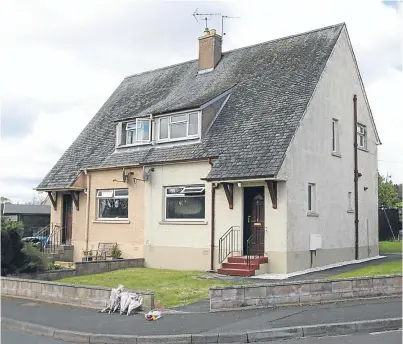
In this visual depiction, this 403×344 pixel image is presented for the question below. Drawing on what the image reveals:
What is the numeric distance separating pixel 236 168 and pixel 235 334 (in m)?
9.04

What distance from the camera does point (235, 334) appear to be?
952cm

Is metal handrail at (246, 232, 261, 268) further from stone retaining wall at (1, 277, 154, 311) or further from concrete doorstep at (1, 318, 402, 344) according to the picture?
concrete doorstep at (1, 318, 402, 344)

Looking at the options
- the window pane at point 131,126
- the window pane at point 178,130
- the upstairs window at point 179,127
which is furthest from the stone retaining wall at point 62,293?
the window pane at point 131,126

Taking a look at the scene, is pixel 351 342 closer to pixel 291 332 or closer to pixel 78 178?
pixel 291 332

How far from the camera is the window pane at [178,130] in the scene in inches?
836

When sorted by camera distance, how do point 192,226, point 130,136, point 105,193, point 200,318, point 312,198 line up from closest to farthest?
point 200,318, point 312,198, point 192,226, point 130,136, point 105,193

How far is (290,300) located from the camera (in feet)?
40.9

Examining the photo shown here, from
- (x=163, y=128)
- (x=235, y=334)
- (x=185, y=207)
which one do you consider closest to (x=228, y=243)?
(x=185, y=207)

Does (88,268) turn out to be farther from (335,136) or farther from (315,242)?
(335,136)

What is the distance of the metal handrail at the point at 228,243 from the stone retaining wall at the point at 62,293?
275 inches

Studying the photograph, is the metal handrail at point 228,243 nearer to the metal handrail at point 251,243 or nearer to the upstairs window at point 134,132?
the metal handrail at point 251,243

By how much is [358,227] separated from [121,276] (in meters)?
10.6

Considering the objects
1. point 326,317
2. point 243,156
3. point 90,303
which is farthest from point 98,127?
point 326,317

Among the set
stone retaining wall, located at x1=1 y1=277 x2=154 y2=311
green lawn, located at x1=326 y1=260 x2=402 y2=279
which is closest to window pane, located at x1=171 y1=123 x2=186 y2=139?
green lawn, located at x1=326 y1=260 x2=402 y2=279
